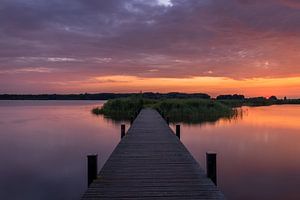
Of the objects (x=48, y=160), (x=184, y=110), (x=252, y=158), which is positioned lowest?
(x=48, y=160)

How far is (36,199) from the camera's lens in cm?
1102

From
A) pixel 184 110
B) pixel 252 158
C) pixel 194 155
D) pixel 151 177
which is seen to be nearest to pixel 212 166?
pixel 151 177

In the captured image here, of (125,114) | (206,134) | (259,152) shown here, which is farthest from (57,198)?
(125,114)

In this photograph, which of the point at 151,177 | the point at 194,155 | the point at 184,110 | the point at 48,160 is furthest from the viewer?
the point at 184,110

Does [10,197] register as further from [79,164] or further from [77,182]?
[79,164]

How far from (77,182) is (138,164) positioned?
4.07 metres

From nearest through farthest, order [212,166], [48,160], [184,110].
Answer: [212,166], [48,160], [184,110]

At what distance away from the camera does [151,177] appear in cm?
817

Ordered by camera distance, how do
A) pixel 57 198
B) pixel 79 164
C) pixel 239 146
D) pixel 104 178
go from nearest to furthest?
pixel 104 178, pixel 57 198, pixel 79 164, pixel 239 146

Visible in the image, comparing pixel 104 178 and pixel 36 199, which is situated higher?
pixel 104 178

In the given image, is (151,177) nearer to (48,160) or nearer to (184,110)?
(48,160)

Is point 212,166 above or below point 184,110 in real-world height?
below

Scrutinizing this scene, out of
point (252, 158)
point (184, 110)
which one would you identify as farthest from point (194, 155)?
point (184, 110)

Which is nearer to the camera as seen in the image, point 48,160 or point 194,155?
point 48,160
